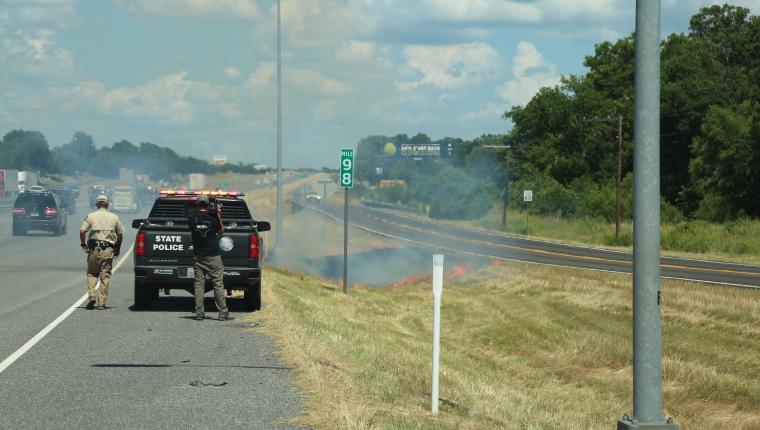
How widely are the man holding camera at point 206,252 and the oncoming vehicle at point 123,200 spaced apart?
177 ft

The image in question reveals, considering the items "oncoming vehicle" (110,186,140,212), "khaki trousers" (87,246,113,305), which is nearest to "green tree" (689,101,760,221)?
"oncoming vehicle" (110,186,140,212)

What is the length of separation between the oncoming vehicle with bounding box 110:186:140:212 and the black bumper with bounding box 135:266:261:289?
52.7 m

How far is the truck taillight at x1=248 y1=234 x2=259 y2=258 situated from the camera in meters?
18.1

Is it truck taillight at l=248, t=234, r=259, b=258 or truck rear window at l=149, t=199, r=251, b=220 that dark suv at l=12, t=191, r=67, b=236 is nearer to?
truck rear window at l=149, t=199, r=251, b=220

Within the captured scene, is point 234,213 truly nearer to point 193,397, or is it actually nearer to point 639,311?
point 193,397

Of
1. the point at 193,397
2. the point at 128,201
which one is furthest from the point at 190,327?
the point at 128,201

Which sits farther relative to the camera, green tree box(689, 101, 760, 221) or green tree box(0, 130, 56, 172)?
green tree box(0, 130, 56, 172)

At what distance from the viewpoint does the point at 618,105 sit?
97125 mm

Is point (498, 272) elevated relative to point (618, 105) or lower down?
lower down

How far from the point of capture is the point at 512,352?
22906 mm

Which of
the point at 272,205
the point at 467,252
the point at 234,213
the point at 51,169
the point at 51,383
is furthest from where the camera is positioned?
the point at 51,169

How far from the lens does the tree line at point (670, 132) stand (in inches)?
2724

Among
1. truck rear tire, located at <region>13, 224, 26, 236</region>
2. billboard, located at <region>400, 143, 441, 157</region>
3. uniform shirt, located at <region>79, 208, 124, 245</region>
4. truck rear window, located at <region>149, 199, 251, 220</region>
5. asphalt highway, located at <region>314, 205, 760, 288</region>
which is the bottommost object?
asphalt highway, located at <region>314, 205, 760, 288</region>

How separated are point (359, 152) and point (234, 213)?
6917 inches
